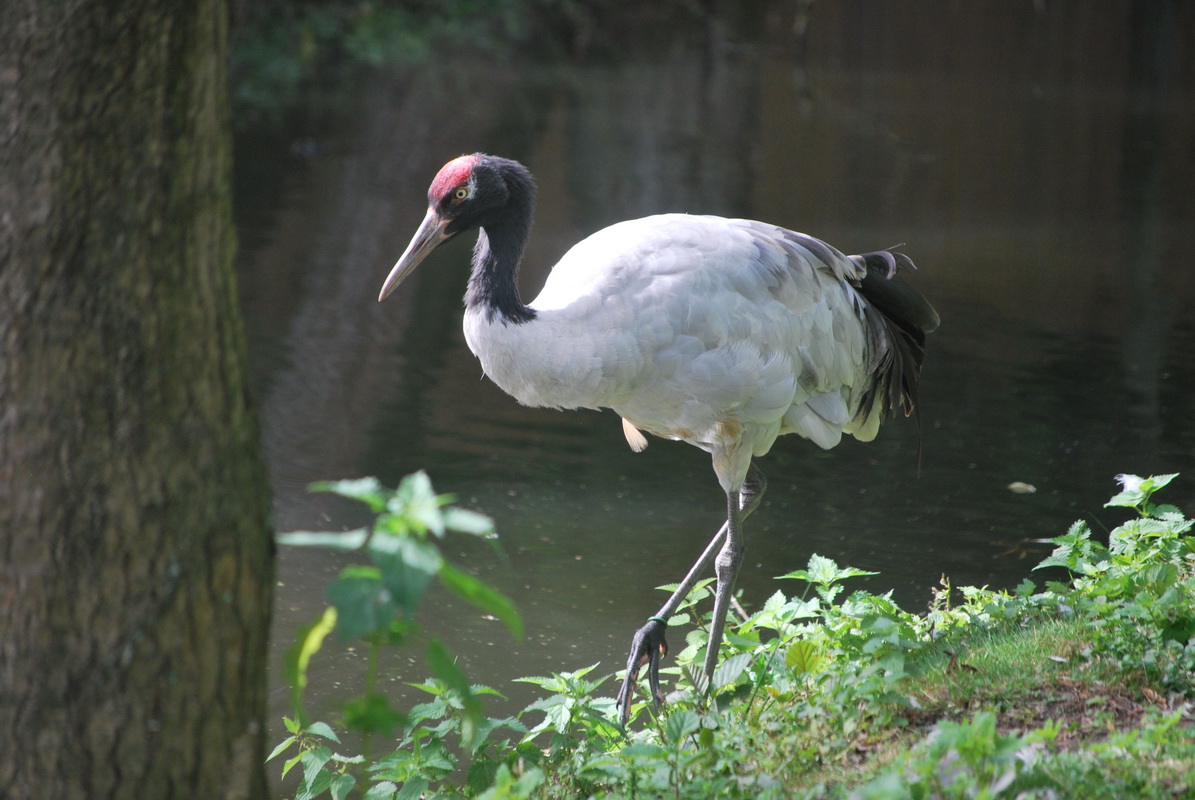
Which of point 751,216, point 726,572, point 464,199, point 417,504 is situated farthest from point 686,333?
point 751,216

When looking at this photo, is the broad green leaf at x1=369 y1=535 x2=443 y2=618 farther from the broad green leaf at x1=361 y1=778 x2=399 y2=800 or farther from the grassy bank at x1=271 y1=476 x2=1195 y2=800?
the broad green leaf at x1=361 y1=778 x2=399 y2=800

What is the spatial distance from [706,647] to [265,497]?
183cm

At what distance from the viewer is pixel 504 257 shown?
12.9 feet

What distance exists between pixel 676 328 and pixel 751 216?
755cm

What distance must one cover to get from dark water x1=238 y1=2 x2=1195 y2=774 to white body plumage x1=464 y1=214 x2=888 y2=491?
914 millimetres

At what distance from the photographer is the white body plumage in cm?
363

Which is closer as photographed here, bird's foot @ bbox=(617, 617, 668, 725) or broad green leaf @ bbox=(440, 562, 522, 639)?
broad green leaf @ bbox=(440, 562, 522, 639)

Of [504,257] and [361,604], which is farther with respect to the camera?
[504,257]

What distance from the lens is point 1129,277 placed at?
379 inches

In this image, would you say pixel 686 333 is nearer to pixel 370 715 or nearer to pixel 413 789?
pixel 413 789

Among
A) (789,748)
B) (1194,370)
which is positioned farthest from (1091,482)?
(789,748)

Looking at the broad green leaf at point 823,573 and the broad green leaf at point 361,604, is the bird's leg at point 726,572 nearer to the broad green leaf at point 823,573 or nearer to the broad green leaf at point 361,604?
the broad green leaf at point 823,573

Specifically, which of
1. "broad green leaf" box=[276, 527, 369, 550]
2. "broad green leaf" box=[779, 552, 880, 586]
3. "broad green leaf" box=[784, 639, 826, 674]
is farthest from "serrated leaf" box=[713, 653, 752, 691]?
"broad green leaf" box=[276, 527, 369, 550]

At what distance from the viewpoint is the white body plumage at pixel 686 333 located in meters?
3.63
